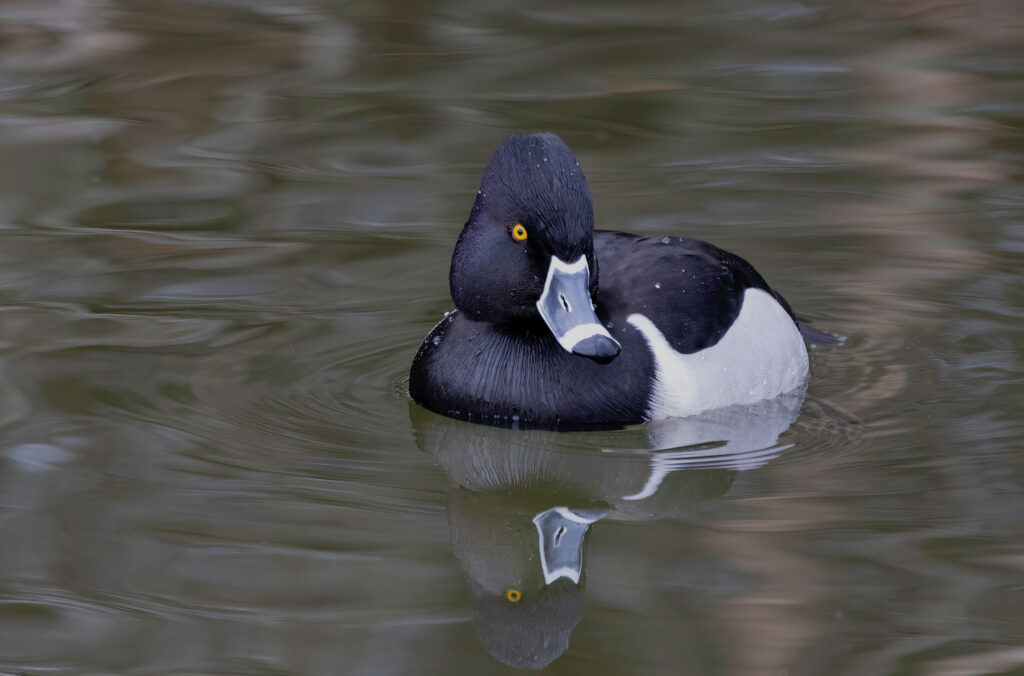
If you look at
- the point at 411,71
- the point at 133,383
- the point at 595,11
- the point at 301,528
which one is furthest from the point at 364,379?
the point at 595,11

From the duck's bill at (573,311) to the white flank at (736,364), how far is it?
0.35 metres

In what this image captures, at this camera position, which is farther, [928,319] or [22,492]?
[928,319]

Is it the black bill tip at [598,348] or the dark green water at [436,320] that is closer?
the dark green water at [436,320]

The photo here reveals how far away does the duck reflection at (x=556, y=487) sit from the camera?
4.48 metres

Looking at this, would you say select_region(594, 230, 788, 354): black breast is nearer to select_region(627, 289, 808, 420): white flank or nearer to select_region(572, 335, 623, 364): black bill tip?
select_region(627, 289, 808, 420): white flank

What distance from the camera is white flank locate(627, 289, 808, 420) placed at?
5.60 metres

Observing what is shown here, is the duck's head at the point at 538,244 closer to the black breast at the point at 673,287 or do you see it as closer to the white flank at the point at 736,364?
the black breast at the point at 673,287

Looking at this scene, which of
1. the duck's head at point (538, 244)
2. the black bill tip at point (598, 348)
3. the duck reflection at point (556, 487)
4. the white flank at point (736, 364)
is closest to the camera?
the duck reflection at point (556, 487)

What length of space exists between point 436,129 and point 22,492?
4667mm

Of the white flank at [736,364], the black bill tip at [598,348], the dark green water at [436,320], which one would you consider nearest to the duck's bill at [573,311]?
the black bill tip at [598,348]

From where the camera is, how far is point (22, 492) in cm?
518

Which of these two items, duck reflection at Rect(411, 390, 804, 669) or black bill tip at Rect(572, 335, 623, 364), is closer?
duck reflection at Rect(411, 390, 804, 669)

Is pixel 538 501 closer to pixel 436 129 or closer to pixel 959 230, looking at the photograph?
pixel 959 230

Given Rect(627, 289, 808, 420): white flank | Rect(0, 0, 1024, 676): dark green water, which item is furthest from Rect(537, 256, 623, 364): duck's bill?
Rect(0, 0, 1024, 676): dark green water
